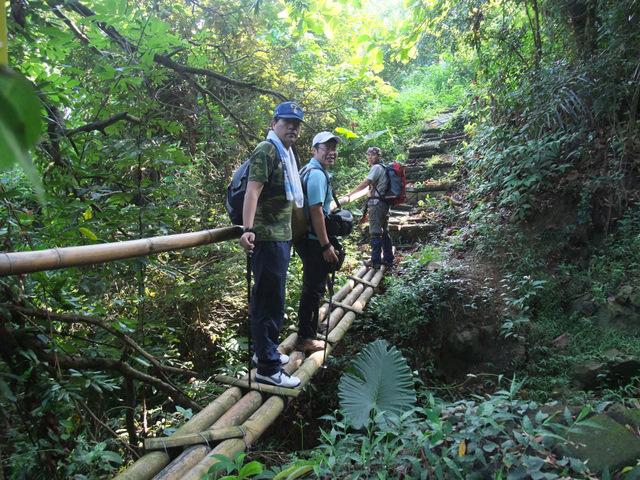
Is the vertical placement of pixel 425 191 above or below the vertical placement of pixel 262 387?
above

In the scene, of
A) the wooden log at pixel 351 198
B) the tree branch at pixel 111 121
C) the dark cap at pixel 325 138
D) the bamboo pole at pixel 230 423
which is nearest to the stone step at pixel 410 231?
the wooden log at pixel 351 198

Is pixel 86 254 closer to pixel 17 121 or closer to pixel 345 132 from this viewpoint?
pixel 17 121

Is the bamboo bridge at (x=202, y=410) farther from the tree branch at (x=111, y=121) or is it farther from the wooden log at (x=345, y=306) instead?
the tree branch at (x=111, y=121)

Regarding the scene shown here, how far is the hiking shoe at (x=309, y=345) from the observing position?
3490mm

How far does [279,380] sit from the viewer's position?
2809 mm

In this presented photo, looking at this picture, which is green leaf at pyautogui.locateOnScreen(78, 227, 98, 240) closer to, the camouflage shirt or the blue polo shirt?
the camouflage shirt

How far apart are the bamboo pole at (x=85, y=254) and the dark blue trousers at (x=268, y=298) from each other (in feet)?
1.37

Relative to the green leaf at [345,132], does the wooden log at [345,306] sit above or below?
below

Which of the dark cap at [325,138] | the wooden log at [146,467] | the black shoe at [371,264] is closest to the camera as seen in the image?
the wooden log at [146,467]

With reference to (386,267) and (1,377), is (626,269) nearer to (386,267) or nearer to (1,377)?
(386,267)

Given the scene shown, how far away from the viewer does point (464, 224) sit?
251 inches

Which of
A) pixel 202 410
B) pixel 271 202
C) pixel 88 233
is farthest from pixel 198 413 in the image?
pixel 271 202

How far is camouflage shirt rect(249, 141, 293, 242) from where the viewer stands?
2.56m

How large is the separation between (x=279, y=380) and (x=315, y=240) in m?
1.11
